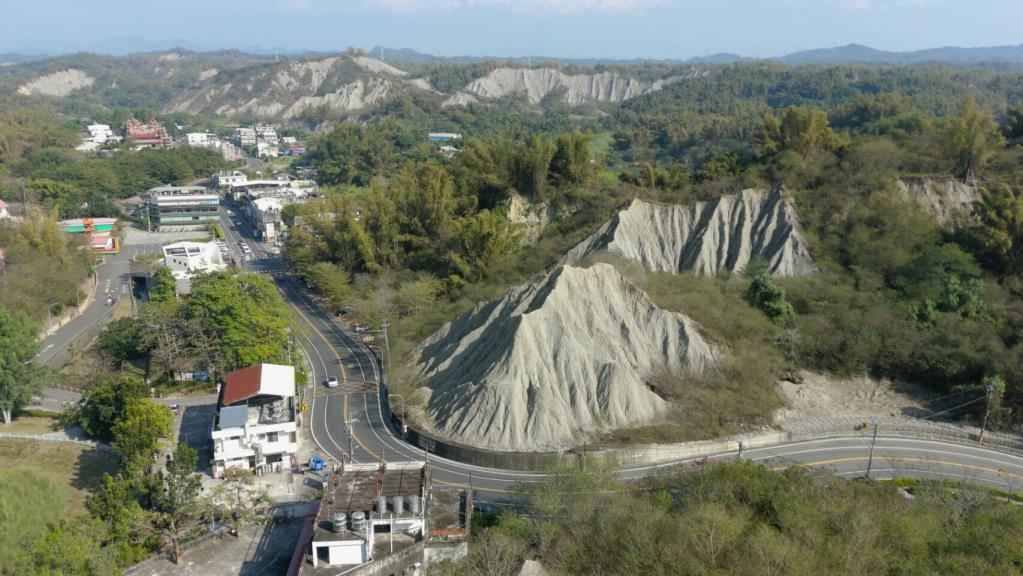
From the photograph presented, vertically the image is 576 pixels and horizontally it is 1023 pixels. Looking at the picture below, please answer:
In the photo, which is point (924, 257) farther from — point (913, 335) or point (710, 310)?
point (710, 310)

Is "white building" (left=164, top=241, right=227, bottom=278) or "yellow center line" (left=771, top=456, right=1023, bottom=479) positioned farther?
"white building" (left=164, top=241, right=227, bottom=278)

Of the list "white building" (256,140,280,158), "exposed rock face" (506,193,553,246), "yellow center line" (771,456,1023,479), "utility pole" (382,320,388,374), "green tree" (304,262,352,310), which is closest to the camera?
"yellow center line" (771,456,1023,479)

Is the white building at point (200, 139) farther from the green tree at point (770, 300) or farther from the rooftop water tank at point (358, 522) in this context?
Result: the rooftop water tank at point (358, 522)

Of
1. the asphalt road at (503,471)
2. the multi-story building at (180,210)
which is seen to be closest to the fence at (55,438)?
the asphalt road at (503,471)

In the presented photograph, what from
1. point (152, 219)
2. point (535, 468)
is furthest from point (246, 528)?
point (152, 219)

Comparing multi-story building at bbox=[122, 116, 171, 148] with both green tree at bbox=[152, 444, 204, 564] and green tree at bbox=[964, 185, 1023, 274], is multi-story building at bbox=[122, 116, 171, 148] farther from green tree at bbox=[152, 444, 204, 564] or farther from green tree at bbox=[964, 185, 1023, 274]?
green tree at bbox=[964, 185, 1023, 274]

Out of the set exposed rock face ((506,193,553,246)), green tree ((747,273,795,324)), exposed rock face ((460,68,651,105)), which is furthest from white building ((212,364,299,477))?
exposed rock face ((460,68,651,105))

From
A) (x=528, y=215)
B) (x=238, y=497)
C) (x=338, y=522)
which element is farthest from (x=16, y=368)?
(x=528, y=215)
